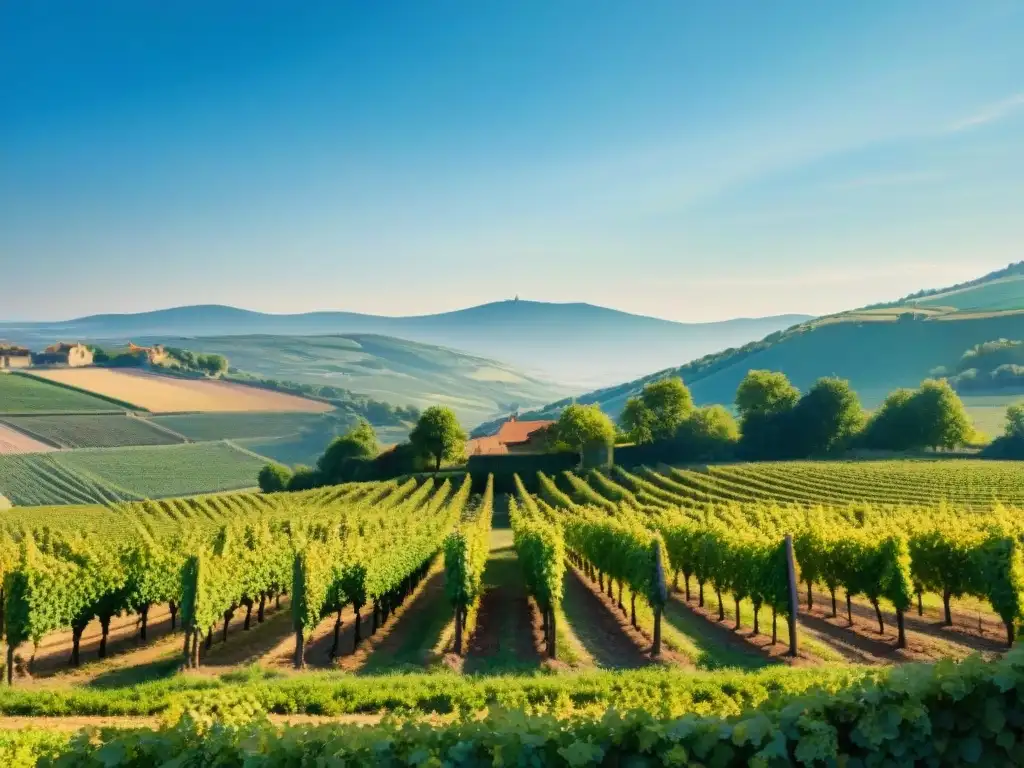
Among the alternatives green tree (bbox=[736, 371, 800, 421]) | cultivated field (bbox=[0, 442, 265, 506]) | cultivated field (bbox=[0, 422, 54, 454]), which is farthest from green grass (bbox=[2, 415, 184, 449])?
green tree (bbox=[736, 371, 800, 421])

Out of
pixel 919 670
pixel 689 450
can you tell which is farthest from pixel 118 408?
pixel 919 670

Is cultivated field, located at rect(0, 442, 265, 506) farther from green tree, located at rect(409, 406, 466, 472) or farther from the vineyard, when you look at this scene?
the vineyard

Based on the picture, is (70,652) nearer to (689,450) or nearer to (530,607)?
(530,607)

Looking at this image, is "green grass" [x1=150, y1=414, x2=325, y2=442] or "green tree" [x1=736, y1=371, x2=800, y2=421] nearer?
"green tree" [x1=736, y1=371, x2=800, y2=421]

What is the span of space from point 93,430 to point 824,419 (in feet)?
378

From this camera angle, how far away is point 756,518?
35.4 m

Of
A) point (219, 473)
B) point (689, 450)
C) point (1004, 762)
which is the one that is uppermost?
point (1004, 762)

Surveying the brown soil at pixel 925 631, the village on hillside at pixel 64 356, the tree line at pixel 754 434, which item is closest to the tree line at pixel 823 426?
the tree line at pixel 754 434

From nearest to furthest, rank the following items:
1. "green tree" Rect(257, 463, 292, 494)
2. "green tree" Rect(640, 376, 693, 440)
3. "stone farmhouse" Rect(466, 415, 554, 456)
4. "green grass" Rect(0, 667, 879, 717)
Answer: "green grass" Rect(0, 667, 879, 717) → "green tree" Rect(640, 376, 693, 440) → "green tree" Rect(257, 463, 292, 494) → "stone farmhouse" Rect(466, 415, 554, 456)

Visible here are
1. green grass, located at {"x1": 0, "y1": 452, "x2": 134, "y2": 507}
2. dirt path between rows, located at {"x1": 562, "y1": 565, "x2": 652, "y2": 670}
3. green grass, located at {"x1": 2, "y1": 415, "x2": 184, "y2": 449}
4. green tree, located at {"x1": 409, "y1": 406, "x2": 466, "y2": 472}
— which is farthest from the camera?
green grass, located at {"x1": 2, "y1": 415, "x2": 184, "y2": 449}

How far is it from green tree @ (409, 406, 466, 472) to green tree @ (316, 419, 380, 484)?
28.3 ft

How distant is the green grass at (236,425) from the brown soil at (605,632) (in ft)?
353

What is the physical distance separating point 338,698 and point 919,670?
12.9 m

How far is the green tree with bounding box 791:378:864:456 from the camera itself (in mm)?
85375
